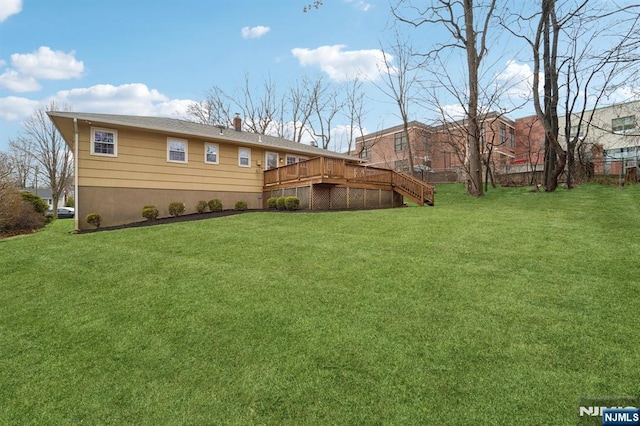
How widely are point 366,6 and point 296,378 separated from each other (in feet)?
42.4

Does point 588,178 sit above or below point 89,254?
above

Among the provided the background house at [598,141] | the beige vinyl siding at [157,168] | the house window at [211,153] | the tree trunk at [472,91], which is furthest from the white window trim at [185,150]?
the background house at [598,141]

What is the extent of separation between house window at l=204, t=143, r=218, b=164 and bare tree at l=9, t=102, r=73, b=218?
61.6 feet

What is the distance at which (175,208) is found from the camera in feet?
44.7

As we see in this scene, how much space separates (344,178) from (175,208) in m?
7.57

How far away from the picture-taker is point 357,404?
2.45m

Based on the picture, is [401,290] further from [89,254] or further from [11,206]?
[11,206]

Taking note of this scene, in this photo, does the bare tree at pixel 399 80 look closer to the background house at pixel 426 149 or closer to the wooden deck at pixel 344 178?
the background house at pixel 426 149

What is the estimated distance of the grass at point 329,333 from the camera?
2484mm

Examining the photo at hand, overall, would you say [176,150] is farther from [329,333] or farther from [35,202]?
[329,333]

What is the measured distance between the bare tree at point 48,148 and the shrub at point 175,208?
1910 centimetres

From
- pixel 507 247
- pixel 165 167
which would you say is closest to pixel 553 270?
pixel 507 247

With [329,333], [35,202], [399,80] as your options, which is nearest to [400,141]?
[399,80]

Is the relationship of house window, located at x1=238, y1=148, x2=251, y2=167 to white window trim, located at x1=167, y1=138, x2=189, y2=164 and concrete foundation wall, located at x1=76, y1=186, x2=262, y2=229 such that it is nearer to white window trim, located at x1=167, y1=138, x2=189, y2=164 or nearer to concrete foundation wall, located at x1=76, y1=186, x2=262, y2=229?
concrete foundation wall, located at x1=76, y1=186, x2=262, y2=229
